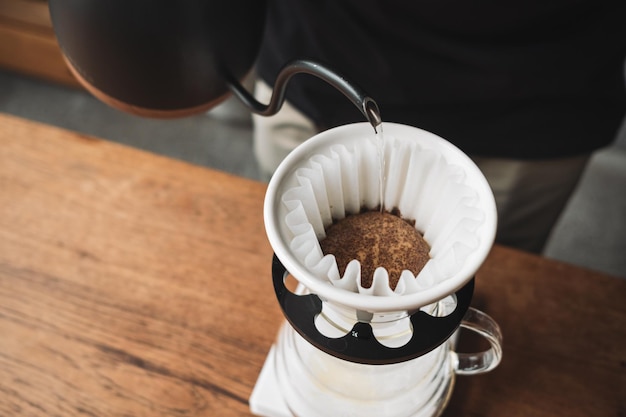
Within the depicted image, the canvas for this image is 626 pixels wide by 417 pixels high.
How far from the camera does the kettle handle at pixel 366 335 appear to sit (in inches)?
18.1

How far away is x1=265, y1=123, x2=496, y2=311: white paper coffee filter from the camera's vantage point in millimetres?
405

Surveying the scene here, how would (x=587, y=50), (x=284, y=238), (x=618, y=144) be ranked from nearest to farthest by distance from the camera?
1. (x=284, y=238)
2. (x=587, y=50)
3. (x=618, y=144)

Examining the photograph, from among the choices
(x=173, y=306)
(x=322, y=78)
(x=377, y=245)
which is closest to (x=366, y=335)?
(x=377, y=245)

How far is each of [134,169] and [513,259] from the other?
0.51 meters

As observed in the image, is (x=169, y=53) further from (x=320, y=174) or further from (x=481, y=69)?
(x=481, y=69)

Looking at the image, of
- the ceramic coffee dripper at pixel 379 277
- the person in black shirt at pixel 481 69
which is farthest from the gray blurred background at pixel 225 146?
the ceramic coffee dripper at pixel 379 277

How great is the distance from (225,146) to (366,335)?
1297mm

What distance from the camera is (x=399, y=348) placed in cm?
46

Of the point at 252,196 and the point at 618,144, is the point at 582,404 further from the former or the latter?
the point at 618,144

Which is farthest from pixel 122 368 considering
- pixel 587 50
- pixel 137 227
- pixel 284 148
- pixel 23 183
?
pixel 587 50

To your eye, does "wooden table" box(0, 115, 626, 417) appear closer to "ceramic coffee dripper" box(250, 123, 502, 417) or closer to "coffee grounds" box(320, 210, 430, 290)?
"ceramic coffee dripper" box(250, 123, 502, 417)

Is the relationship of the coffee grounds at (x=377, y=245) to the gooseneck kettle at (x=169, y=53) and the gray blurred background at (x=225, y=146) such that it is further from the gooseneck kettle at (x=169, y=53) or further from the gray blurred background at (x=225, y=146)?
the gray blurred background at (x=225, y=146)

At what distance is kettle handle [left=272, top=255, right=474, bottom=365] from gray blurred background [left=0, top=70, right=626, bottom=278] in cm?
115

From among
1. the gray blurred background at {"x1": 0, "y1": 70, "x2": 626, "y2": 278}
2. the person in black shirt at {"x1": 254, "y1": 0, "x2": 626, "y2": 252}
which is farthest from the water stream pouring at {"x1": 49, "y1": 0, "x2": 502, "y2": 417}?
the gray blurred background at {"x1": 0, "y1": 70, "x2": 626, "y2": 278}
